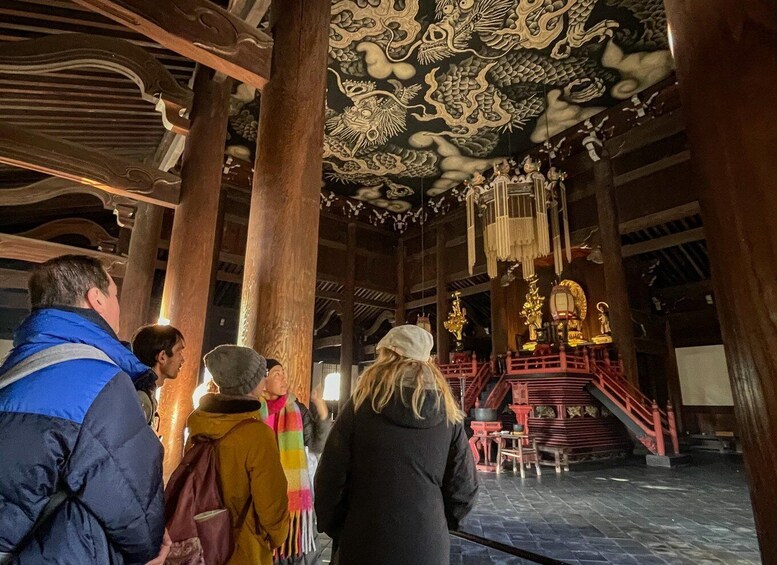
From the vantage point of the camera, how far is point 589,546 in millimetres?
3029

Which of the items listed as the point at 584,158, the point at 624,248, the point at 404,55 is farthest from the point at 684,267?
the point at 404,55

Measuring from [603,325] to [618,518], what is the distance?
6.32m

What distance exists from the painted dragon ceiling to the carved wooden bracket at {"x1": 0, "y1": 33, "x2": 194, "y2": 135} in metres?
2.56

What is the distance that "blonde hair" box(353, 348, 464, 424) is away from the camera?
129cm

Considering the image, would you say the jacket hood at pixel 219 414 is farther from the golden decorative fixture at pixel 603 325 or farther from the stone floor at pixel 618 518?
the golden decorative fixture at pixel 603 325

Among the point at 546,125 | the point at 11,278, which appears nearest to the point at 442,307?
the point at 546,125

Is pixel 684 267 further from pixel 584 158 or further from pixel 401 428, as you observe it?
pixel 401 428

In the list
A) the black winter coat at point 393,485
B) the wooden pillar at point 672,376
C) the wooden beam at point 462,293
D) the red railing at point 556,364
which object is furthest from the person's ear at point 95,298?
the wooden pillar at point 672,376

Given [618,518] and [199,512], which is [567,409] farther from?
[199,512]

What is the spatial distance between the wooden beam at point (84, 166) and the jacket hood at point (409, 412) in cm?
397

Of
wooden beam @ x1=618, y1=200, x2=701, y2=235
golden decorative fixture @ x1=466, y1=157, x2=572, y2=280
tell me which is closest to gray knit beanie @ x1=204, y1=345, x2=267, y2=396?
golden decorative fixture @ x1=466, y1=157, x2=572, y2=280

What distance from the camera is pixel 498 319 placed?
31.2ft

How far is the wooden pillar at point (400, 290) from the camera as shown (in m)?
11.5

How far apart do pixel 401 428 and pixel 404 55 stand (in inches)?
251
